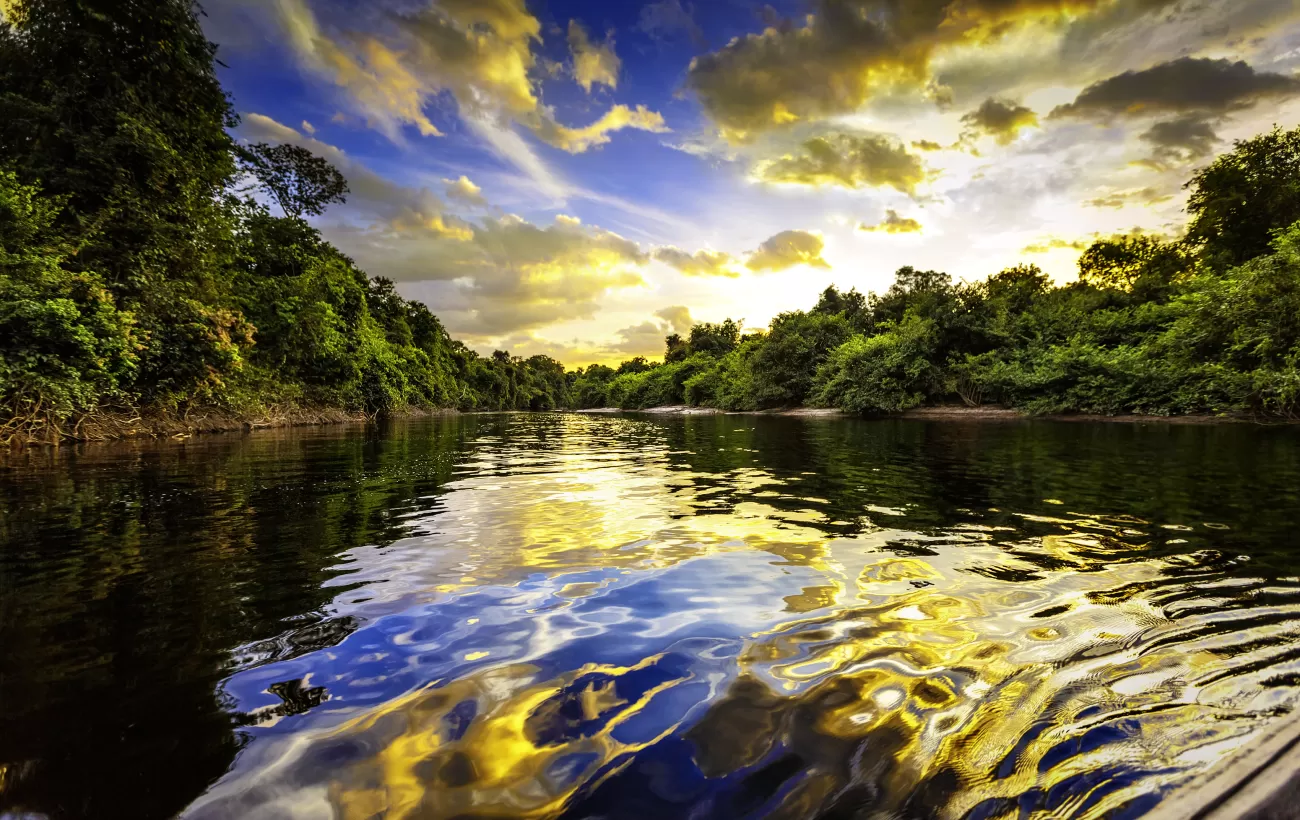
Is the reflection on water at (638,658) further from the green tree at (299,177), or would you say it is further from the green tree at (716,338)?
the green tree at (716,338)

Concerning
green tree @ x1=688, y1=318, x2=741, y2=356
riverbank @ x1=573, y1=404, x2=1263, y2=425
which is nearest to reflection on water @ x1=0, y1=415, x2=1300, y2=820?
riverbank @ x1=573, y1=404, x2=1263, y2=425

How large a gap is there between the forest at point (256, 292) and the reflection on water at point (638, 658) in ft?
42.4

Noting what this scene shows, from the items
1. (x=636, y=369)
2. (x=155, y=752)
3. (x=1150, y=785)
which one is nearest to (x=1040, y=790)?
(x=1150, y=785)

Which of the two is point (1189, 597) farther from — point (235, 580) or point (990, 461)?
point (990, 461)

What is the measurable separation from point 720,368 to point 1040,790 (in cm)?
7268

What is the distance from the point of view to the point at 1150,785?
1.85 metres

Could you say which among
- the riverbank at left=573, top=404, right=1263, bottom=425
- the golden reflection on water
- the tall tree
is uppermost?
the tall tree

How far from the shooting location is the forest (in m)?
14.9

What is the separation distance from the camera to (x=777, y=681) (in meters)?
2.77

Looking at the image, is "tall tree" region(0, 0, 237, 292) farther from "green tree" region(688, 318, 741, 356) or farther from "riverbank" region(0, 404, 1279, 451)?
"green tree" region(688, 318, 741, 356)

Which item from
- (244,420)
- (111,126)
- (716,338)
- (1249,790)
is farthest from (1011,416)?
(716,338)

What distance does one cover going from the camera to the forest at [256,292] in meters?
14.9

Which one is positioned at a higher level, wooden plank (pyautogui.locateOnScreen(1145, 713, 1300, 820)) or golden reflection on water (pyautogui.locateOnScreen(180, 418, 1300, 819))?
wooden plank (pyautogui.locateOnScreen(1145, 713, 1300, 820))

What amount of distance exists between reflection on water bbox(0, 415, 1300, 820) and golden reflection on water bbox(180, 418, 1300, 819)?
0.7 inches
